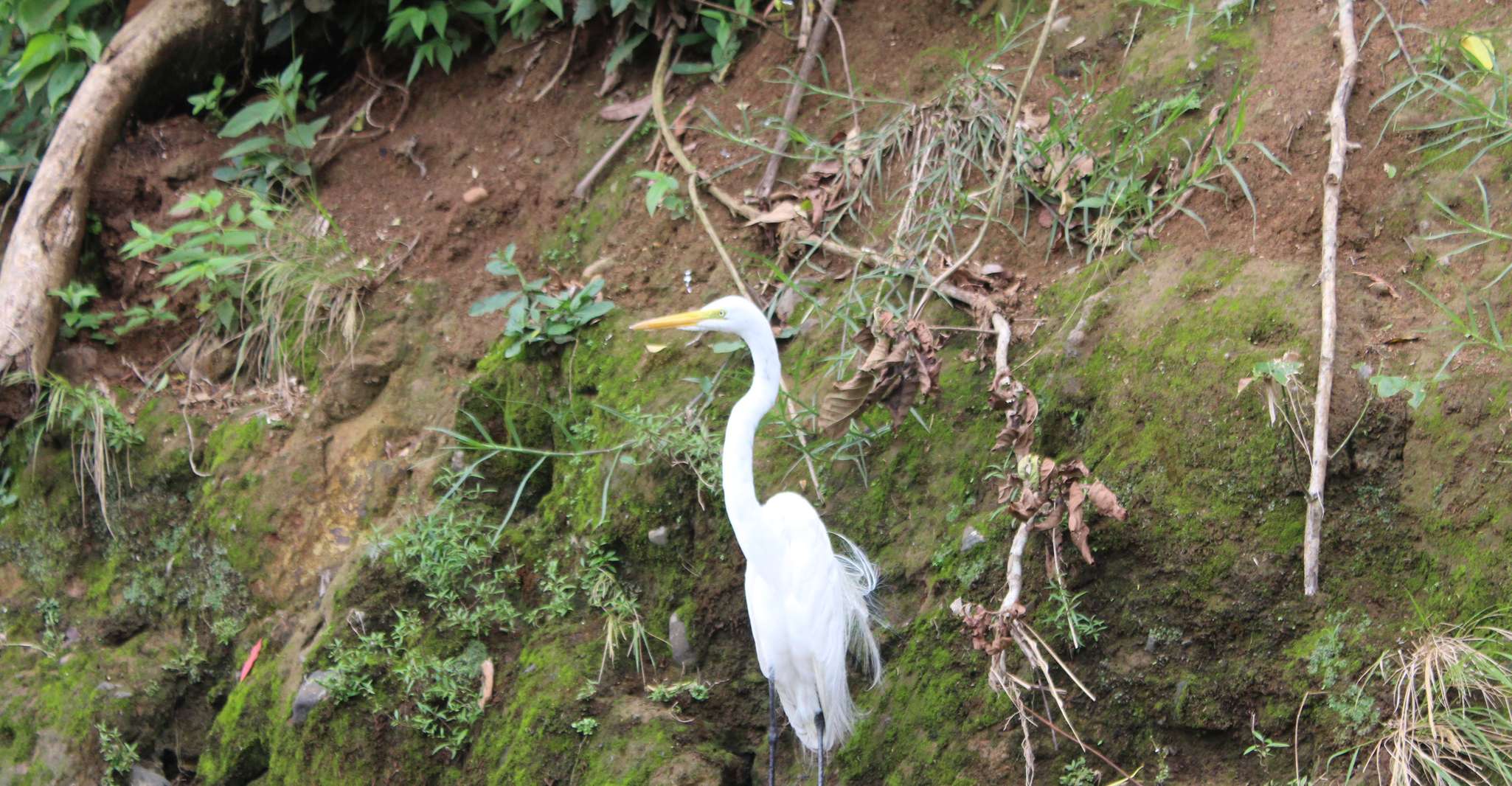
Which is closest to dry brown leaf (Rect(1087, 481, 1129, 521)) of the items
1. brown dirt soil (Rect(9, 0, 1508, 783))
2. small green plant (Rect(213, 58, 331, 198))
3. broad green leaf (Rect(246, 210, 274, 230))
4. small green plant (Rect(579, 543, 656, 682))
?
brown dirt soil (Rect(9, 0, 1508, 783))

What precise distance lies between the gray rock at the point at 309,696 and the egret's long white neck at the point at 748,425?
1.44 meters

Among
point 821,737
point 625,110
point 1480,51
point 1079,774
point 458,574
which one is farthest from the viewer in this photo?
point 625,110

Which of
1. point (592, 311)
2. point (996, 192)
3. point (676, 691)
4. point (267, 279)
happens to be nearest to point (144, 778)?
point (267, 279)

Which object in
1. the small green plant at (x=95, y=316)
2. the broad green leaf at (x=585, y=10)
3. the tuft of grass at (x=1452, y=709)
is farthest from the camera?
the small green plant at (x=95, y=316)

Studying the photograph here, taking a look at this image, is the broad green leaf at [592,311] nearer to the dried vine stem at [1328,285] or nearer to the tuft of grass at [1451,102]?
the dried vine stem at [1328,285]

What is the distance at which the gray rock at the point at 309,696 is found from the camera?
3289mm

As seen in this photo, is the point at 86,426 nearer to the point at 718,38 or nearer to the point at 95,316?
the point at 95,316

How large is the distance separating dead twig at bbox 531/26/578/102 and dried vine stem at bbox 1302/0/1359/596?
2652 mm

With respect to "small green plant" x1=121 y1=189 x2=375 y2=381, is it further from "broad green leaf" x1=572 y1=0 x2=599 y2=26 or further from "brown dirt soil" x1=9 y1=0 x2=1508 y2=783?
"broad green leaf" x1=572 y1=0 x2=599 y2=26

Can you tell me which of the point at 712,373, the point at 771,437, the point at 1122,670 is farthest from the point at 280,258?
the point at 1122,670

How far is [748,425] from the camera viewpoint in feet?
8.66

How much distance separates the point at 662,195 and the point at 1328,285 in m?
2.03

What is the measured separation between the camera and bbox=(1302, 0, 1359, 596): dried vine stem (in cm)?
240

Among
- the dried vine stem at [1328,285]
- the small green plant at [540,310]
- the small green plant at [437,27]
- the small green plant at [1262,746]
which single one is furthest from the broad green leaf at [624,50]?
the small green plant at [1262,746]
